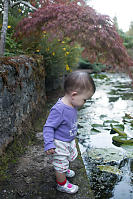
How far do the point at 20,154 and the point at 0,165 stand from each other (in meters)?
0.30

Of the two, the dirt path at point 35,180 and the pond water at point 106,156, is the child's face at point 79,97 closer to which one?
the dirt path at point 35,180

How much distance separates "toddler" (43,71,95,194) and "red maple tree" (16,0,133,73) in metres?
1.76

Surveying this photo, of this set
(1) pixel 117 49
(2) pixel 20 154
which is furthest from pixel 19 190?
(1) pixel 117 49

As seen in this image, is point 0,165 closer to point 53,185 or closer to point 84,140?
point 53,185

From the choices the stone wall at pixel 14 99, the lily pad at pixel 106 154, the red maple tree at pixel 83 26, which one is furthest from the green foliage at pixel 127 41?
the lily pad at pixel 106 154

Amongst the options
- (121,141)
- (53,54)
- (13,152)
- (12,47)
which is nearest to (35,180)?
(13,152)

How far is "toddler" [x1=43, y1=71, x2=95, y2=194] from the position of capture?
1407 mm

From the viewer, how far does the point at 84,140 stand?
2.61 meters

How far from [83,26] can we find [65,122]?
204cm

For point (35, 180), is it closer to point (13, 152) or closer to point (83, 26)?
point (13, 152)

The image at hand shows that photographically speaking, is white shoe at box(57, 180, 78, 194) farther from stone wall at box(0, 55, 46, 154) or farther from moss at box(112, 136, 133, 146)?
moss at box(112, 136, 133, 146)

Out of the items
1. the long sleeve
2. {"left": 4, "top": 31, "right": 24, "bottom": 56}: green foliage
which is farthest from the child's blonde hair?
{"left": 4, "top": 31, "right": 24, "bottom": 56}: green foliage

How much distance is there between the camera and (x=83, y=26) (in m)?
3.07

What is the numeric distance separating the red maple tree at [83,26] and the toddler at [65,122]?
176 cm
